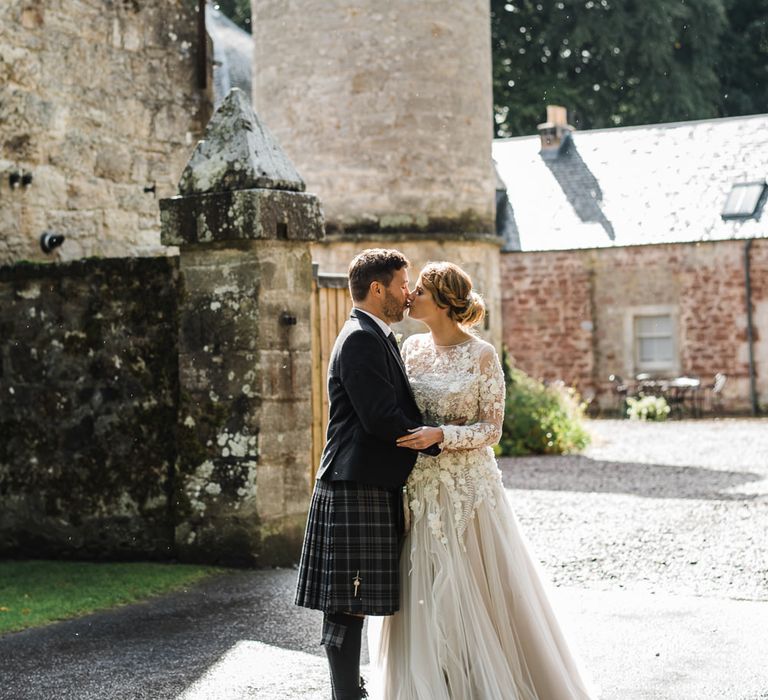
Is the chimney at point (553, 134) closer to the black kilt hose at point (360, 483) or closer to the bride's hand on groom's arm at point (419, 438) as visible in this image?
the black kilt hose at point (360, 483)

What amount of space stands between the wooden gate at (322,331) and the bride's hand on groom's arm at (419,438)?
368 cm

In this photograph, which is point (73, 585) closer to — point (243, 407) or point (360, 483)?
point (243, 407)

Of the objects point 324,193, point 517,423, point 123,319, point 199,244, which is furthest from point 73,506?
point 517,423

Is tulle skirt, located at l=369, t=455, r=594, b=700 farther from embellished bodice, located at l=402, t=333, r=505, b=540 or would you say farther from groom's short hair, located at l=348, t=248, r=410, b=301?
groom's short hair, located at l=348, t=248, r=410, b=301

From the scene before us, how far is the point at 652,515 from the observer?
9602 millimetres

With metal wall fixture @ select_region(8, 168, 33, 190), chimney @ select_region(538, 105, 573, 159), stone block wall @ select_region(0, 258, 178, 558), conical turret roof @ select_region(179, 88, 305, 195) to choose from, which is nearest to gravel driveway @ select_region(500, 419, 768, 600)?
stone block wall @ select_region(0, 258, 178, 558)

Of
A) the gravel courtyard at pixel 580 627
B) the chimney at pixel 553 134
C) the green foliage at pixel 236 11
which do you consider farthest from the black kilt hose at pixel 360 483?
the green foliage at pixel 236 11

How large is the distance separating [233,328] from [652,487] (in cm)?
583

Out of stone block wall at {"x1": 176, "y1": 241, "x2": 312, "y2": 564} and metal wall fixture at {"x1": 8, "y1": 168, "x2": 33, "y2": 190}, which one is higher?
metal wall fixture at {"x1": 8, "y1": 168, "x2": 33, "y2": 190}

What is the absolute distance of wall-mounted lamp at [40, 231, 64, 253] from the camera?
8.29 metres

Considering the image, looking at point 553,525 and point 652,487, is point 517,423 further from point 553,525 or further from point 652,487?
point 553,525

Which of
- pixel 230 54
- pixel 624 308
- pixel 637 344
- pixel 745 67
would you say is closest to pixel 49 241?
pixel 624 308

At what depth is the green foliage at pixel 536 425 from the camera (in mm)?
15617

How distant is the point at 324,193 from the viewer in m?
14.9
